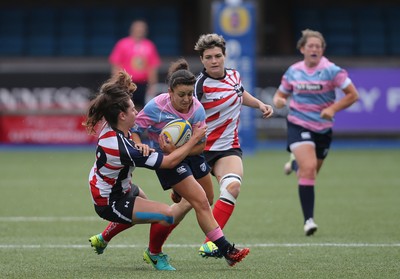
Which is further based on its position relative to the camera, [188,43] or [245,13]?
[188,43]

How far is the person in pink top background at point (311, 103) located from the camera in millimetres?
9414

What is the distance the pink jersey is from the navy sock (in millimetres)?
7833

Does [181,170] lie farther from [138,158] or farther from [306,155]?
[306,155]

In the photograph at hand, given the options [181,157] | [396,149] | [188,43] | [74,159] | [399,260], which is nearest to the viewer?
[181,157]

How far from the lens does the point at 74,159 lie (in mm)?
17297

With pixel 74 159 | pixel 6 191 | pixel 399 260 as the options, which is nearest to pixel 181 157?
pixel 399 260

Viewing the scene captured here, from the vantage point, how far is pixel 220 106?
7855 millimetres

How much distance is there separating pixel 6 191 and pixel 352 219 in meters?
4.95

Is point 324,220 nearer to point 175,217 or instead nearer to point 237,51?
point 175,217

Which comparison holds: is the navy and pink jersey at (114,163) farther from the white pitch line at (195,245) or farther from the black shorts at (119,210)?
the white pitch line at (195,245)

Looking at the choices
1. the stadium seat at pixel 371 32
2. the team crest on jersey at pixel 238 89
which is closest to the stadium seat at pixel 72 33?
the stadium seat at pixel 371 32

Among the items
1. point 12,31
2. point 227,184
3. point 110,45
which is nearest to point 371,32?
point 110,45

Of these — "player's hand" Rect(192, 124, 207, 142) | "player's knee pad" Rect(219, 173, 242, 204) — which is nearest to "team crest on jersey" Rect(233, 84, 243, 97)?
"player's knee pad" Rect(219, 173, 242, 204)

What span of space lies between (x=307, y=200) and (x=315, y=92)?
1125mm
